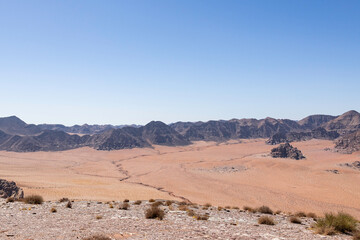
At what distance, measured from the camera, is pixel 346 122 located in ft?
558

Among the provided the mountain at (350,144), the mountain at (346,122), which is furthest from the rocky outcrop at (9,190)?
the mountain at (346,122)

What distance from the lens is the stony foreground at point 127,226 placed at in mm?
9320

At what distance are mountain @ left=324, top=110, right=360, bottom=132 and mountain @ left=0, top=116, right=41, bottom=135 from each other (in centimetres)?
19268

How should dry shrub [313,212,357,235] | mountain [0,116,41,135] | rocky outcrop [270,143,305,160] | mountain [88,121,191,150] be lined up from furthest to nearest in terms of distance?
mountain [0,116,41,135] < mountain [88,121,191,150] < rocky outcrop [270,143,305,160] < dry shrub [313,212,357,235]

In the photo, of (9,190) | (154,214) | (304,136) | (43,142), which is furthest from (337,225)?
(304,136)

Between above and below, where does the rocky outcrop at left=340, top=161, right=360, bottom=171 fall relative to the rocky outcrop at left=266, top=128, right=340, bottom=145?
below

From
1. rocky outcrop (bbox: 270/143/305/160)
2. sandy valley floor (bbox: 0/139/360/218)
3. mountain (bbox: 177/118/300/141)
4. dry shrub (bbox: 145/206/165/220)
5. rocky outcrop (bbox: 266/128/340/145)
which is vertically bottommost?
sandy valley floor (bbox: 0/139/360/218)

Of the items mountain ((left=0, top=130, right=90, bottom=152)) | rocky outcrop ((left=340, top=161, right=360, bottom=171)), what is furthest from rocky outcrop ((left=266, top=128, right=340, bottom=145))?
mountain ((left=0, top=130, right=90, bottom=152))

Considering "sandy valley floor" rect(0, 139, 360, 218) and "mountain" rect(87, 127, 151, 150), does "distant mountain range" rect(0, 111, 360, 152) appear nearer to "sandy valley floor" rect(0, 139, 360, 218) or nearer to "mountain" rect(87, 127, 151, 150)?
"mountain" rect(87, 127, 151, 150)

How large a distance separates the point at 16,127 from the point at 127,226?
186 metres

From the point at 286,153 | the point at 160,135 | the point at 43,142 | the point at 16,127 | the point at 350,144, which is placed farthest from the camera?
the point at 16,127

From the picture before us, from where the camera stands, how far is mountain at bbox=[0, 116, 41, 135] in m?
158

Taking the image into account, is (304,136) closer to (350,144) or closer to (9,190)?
(350,144)

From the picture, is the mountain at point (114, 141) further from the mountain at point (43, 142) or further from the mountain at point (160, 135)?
the mountain at point (160, 135)
